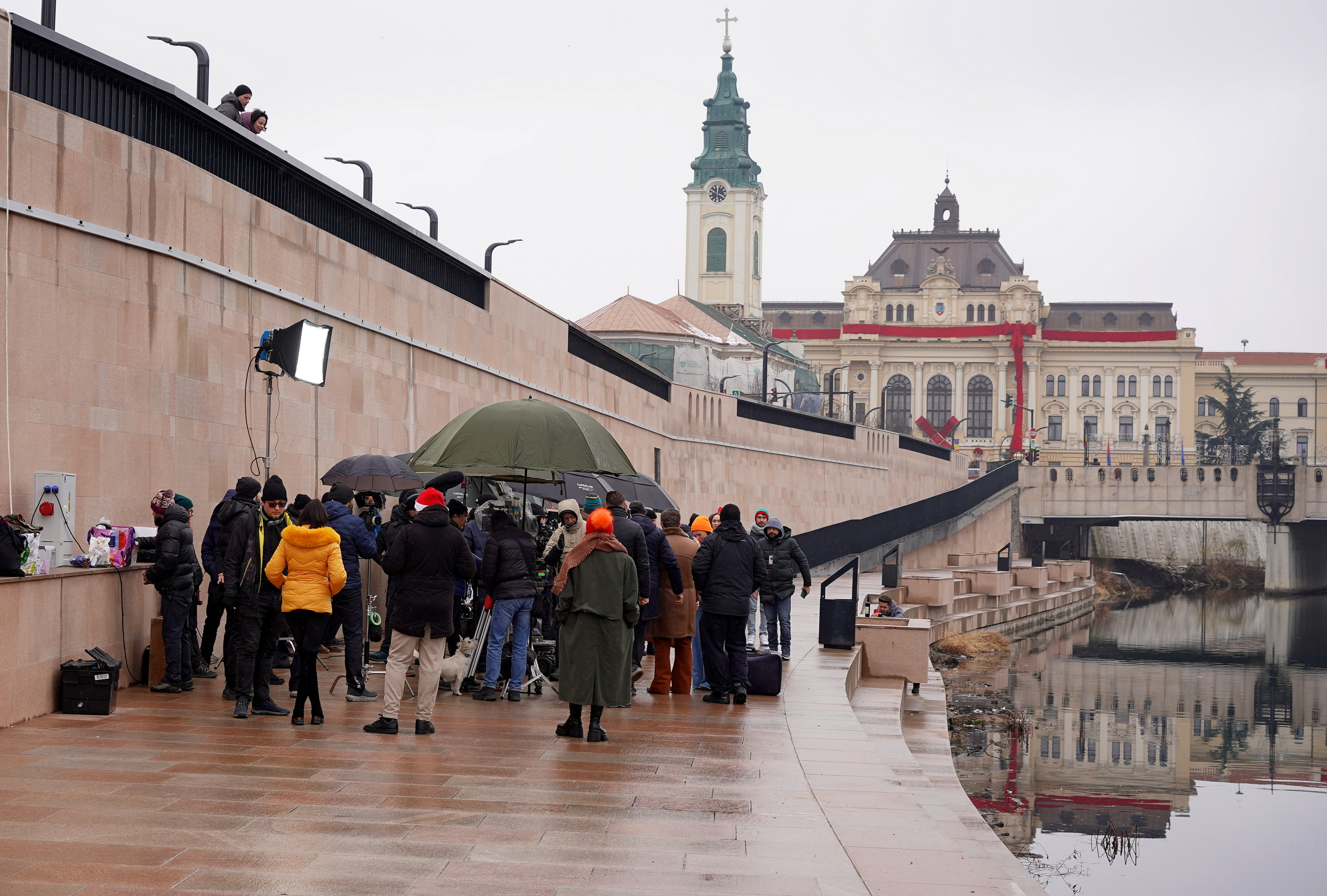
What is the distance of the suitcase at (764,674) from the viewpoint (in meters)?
11.7

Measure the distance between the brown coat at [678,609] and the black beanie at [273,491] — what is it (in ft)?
10.8

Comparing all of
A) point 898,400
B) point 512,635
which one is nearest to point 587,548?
point 512,635

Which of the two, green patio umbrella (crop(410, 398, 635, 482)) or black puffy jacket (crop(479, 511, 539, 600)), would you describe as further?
green patio umbrella (crop(410, 398, 635, 482))

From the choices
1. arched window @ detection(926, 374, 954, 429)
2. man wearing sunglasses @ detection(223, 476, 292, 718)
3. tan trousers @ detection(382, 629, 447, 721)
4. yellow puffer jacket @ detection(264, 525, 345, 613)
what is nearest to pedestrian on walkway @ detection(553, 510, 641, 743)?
tan trousers @ detection(382, 629, 447, 721)

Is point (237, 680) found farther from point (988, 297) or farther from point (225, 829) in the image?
point (988, 297)

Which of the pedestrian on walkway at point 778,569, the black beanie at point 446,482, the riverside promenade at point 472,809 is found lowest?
the riverside promenade at point 472,809

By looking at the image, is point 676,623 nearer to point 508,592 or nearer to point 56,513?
point 508,592

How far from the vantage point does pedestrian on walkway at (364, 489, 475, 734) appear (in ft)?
29.7

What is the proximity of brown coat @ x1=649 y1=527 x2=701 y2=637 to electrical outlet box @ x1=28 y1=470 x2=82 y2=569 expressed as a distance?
4658 mm

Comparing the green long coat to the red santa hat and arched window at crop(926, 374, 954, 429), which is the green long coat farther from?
arched window at crop(926, 374, 954, 429)

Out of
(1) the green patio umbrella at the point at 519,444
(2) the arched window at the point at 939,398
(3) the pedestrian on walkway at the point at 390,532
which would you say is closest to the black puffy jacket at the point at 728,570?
(1) the green patio umbrella at the point at 519,444

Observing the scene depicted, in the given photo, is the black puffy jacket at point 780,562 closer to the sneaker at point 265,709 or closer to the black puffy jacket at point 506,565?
the black puffy jacket at point 506,565

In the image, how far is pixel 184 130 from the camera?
12.0 metres

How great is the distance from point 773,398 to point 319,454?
39.1m
